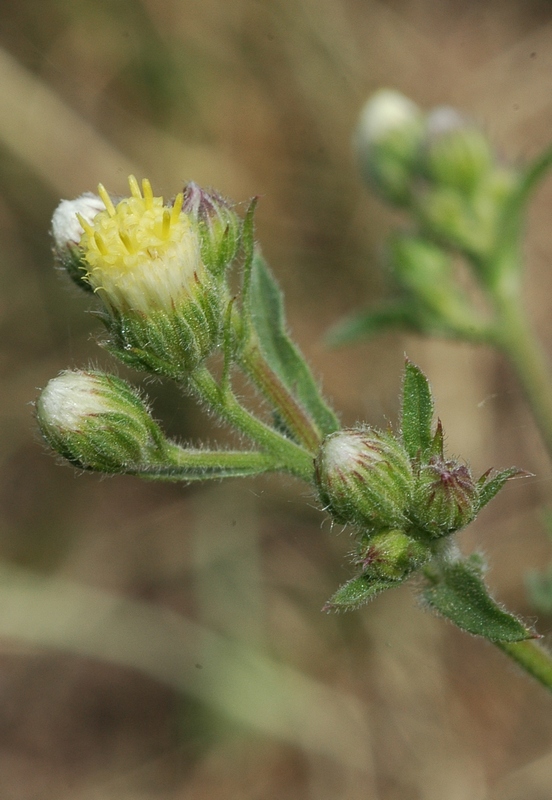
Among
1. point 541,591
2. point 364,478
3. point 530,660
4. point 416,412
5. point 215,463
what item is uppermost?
point 215,463

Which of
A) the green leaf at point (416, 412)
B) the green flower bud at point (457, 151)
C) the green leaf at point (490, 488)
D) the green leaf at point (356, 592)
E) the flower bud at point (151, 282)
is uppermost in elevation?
the green flower bud at point (457, 151)

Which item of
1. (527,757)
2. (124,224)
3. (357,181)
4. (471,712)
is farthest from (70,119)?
(527,757)

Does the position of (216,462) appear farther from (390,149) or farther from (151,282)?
(390,149)

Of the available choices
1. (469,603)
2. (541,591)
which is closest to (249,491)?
(541,591)

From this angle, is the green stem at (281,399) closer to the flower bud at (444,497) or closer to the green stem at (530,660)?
the flower bud at (444,497)

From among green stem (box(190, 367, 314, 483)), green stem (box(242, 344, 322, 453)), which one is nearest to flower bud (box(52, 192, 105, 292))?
green stem (box(190, 367, 314, 483))

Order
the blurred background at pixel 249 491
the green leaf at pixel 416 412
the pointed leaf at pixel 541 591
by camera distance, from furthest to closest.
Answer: the blurred background at pixel 249 491, the pointed leaf at pixel 541 591, the green leaf at pixel 416 412

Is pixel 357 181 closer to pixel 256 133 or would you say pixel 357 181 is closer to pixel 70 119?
pixel 256 133

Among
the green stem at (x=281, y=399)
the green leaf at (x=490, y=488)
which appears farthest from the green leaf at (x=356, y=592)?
the green stem at (x=281, y=399)
